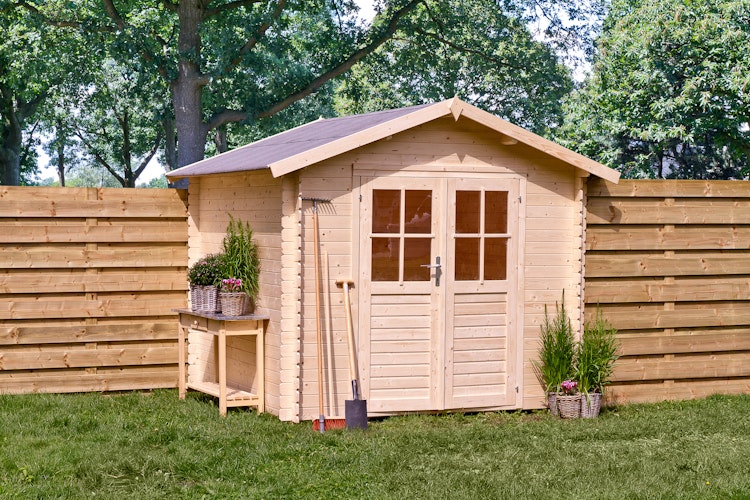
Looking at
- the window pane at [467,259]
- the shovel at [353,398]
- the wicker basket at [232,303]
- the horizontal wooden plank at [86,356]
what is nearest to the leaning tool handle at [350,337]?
the shovel at [353,398]

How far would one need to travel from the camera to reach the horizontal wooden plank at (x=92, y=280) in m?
8.81

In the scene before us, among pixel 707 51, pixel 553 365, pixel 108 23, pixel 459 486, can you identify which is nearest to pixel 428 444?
pixel 459 486

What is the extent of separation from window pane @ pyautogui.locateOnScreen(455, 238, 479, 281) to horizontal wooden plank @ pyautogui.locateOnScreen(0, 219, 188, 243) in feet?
8.24

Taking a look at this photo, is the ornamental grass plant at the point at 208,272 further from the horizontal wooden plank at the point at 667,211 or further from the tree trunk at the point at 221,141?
the tree trunk at the point at 221,141

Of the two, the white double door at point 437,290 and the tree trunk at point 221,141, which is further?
the tree trunk at point 221,141

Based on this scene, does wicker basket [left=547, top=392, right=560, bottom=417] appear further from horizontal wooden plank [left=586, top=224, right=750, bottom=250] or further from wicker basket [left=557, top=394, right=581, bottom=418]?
horizontal wooden plank [left=586, top=224, right=750, bottom=250]

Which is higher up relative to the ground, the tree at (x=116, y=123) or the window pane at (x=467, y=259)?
the tree at (x=116, y=123)

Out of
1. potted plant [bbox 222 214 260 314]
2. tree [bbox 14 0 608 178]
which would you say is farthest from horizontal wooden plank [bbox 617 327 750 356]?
tree [bbox 14 0 608 178]

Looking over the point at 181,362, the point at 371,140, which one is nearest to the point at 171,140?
the point at 181,362

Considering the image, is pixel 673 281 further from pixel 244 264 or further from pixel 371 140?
pixel 244 264

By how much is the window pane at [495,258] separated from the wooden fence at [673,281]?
84cm

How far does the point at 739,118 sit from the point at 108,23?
12096mm

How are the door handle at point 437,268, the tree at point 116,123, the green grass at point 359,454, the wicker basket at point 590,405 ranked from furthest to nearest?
the tree at point 116,123
the wicker basket at point 590,405
the door handle at point 437,268
the green grass at point 359,454

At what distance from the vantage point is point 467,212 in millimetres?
8484
